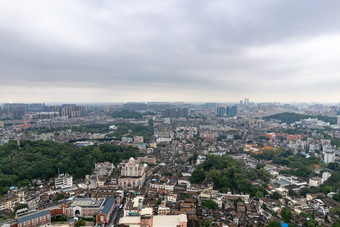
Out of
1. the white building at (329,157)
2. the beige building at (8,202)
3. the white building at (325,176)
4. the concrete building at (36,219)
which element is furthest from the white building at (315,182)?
the beige building at (8,202)

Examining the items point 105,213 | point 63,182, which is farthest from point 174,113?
point 105,213

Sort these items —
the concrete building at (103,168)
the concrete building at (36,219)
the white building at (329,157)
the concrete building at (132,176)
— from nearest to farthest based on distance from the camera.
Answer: the concrete building at (36,219)
the concrete building at (132,176)
the concrete building at (103,168)
the white building at (329,157)

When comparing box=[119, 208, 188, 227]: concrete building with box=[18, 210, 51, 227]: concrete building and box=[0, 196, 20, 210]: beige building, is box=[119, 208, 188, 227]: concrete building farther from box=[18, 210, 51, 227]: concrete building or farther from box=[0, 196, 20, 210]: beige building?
box=[0, 196, 20, 210]: beige building

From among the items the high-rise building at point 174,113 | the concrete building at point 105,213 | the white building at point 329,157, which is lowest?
the concrete building at point 105,213

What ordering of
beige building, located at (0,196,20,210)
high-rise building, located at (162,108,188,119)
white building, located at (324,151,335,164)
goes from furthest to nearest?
high-rise building, located at (162,108,188,119) → white building, located at (324,151,335,164) → beige building, located at (0,196,20,210)

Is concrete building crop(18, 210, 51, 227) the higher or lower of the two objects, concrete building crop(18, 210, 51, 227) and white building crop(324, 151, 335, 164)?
the lower

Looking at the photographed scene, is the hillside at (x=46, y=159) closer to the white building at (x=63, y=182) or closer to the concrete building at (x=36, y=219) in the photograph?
the white building at (x=63, y=182)

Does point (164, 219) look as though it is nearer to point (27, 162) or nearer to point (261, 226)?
point (261, 226)

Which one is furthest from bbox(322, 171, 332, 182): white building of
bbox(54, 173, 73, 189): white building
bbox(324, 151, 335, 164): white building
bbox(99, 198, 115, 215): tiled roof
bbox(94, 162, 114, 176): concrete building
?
bbox(54, 173, 73, 189): white building

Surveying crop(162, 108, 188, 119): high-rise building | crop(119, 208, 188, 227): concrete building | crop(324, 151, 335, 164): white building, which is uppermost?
crop(162, 108, 188, 119): high-rise building

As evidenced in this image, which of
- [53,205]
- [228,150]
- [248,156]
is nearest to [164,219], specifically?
[53,205]

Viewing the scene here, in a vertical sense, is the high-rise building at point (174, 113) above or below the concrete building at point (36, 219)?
above
